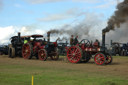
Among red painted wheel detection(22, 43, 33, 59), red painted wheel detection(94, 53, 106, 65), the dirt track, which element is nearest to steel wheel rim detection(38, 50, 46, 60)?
red painted wheel detection(22, 43, 33, 59)

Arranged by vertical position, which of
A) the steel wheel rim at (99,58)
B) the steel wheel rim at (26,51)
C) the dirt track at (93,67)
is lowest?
the dirt track at (93,67)

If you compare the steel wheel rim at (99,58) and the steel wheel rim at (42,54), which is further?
the steel wheel rim at (42,54)

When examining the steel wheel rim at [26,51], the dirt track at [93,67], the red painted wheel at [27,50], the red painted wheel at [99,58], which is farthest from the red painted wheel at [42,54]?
the red painted wheel at [99,58]

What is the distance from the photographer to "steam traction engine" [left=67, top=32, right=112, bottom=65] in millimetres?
13392

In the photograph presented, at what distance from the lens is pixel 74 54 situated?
47.4 ft

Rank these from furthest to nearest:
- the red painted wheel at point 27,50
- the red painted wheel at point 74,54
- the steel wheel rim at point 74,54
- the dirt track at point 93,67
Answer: the red painted wheel at point 27,50, the steel wheel rim at point 74,54, the red painted wheel at point 74,54, the dirt track at point 93,67

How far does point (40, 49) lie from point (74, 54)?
3.88m

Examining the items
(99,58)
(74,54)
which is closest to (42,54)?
(74,54)

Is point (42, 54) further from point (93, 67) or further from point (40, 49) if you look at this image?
point (93, 67)

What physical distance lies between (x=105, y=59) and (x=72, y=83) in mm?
6845

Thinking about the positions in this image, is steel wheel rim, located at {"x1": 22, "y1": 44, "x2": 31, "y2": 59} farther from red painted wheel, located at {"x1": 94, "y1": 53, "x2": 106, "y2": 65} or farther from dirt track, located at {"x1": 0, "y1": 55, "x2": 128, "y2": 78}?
red painted wheel, located at {"x1": 94, "y1": 53, "x2": 106, "y2": 65}

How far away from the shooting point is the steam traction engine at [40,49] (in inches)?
663

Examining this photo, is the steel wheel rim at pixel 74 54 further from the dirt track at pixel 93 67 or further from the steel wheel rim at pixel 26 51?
the steel wheel rim at pixel 26 51

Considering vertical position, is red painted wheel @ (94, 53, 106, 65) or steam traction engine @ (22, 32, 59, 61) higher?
steam traction engine @ (22, 32, 59, 61)
